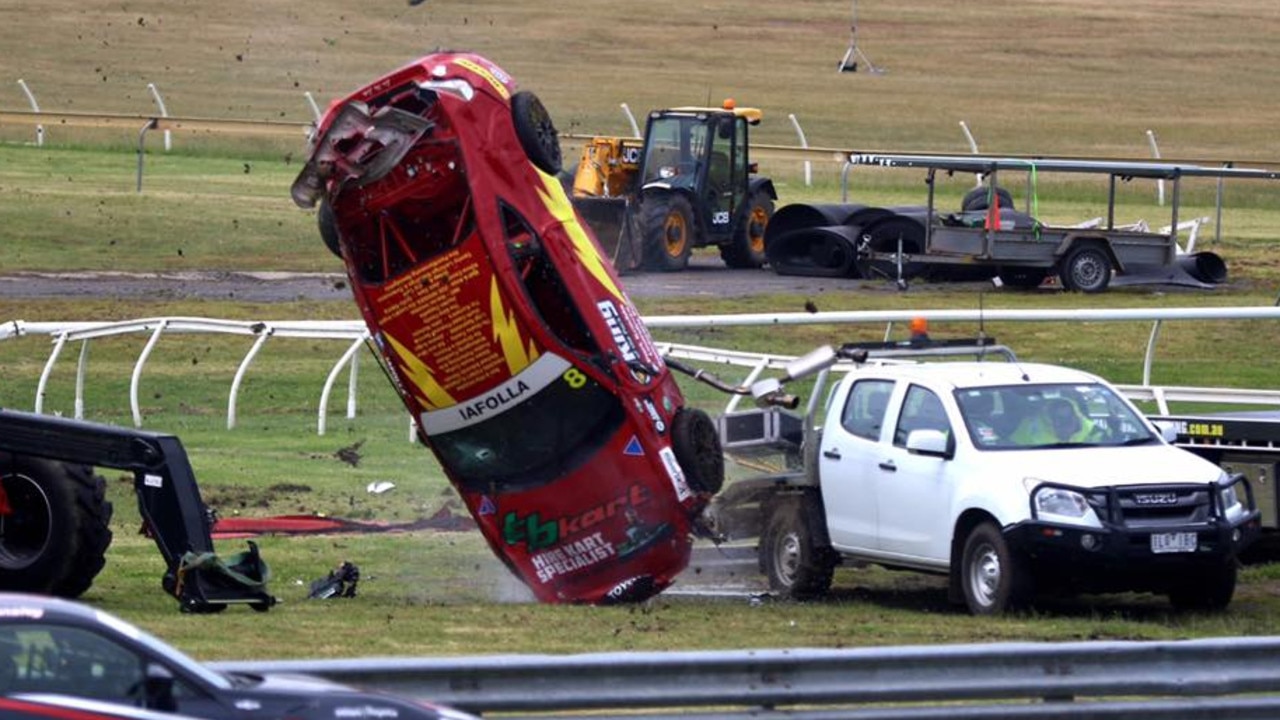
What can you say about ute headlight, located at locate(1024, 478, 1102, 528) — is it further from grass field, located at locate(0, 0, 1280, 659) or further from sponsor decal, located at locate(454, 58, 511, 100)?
sponsor decal, located at locate(454, 58, 511, 100)

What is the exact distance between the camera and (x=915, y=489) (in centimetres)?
1426

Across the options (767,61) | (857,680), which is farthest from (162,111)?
(857,680)

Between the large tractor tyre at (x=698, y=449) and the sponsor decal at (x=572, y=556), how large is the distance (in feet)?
2.19

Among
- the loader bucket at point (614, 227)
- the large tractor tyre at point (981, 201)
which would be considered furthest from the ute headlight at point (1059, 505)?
the large tractor tyre at point (981, 201)

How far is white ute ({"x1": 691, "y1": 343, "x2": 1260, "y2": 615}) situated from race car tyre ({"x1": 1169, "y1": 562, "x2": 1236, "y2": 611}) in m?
0.01

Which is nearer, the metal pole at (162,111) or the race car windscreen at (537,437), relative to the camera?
the race car windscreen at (537,437)

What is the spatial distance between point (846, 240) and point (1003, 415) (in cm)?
1976

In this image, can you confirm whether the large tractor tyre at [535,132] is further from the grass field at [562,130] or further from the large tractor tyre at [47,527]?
the large tractor tyre at [47,527]

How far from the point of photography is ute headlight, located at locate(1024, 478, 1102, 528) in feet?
43.2

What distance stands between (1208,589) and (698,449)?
3171mm

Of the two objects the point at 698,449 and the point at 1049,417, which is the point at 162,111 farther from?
the point at 1049,417

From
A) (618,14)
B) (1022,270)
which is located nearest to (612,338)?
(1022,270)

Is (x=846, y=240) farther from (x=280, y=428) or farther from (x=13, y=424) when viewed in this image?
(x=13, y=424)

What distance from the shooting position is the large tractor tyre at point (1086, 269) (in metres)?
32.5
